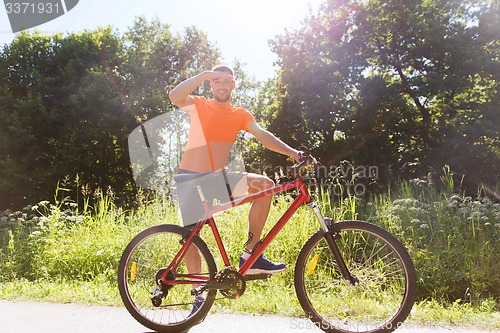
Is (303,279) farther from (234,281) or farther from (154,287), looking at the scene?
(154,287)

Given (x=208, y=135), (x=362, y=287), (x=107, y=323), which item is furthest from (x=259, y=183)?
(x=107, y=323)

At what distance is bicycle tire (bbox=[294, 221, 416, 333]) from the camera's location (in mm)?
2936

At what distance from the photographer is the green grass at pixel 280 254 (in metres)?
4.43

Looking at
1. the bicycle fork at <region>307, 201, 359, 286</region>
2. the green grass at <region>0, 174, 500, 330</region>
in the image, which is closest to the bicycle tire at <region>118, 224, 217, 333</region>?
the green grass at <region>0, 174, 500, 330</region>

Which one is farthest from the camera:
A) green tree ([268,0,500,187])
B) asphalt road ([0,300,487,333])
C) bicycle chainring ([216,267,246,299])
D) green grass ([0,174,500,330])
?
green tree ([268,0,500,187])

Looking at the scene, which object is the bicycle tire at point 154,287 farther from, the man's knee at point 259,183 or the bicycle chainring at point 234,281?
the man's knee at point 259,183

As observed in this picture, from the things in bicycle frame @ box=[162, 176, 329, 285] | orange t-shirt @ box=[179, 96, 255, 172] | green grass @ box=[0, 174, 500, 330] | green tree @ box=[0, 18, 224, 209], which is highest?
green tree @ box=[0, 18, 224, 209]

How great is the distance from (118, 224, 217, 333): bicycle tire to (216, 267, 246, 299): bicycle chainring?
10 centimetres

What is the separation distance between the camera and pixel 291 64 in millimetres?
22531

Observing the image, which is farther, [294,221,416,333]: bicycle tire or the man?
the man

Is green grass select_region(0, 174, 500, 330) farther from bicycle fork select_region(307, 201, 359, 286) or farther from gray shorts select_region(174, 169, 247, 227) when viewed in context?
gray shorts select_region(174, 169, 247, 227)

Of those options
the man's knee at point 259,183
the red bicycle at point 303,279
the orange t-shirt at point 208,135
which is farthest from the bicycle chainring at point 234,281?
the orange t-shirt at point 208,135

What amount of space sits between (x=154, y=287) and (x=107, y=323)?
0.55 meters

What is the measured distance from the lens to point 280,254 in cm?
563
